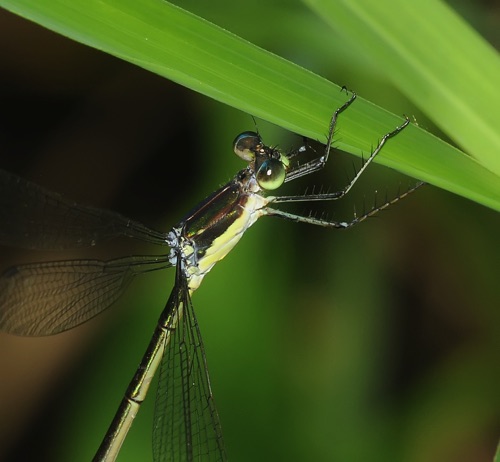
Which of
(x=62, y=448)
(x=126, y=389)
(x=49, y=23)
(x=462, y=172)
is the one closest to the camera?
(x=49, y=23)

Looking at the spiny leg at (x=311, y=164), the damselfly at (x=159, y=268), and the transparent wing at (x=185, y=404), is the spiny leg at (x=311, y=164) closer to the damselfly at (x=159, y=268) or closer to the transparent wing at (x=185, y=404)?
the damselfly at (x=159, y=268)

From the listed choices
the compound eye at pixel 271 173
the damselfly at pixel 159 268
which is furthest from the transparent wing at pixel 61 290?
the compound eye at pixel 271 173

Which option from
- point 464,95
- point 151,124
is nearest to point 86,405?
point 151,124

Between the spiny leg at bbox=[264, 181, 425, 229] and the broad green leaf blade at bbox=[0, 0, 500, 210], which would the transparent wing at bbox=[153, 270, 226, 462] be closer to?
the spiny leg at bbox=[264, 181, 425, 229]

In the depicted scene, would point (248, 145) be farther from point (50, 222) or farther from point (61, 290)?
point (61, 290)

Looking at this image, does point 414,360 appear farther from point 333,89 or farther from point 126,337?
point 333,89

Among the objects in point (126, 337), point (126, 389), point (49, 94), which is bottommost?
point (126, 389)
